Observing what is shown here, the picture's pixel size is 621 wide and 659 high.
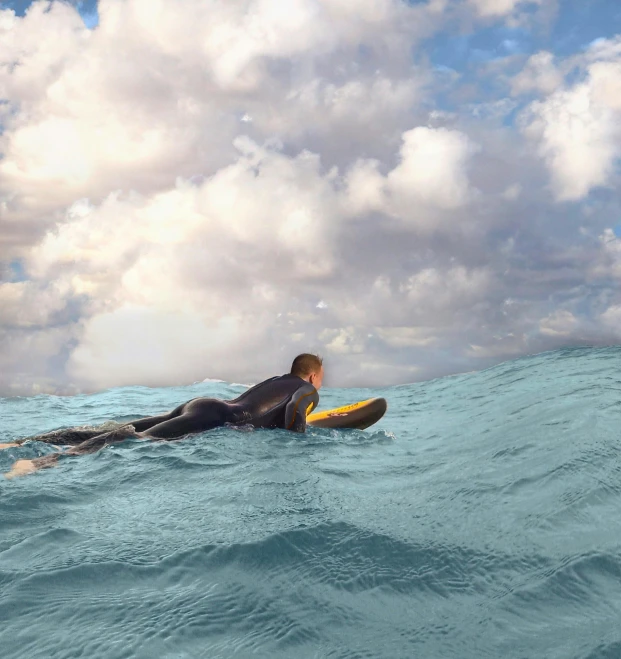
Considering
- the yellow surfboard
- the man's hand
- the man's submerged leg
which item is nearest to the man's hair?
the yellow surfboard

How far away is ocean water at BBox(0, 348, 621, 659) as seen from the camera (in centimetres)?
312

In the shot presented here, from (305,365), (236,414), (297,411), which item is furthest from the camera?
(305,365)

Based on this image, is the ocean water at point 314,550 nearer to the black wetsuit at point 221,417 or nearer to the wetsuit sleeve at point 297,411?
the black wetsuit at point 221,417

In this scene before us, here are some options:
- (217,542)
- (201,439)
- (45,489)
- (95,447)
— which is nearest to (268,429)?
(201,439)

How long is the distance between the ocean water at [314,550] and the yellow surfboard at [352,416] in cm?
170

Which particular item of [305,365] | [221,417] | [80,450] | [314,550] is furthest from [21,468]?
[305,365]

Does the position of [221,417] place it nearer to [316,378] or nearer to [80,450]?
[316,378]

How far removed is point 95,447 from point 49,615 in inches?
182

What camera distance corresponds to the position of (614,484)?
5.65 meters

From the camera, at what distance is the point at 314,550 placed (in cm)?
427

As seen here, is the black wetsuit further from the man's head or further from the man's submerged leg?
the man's head

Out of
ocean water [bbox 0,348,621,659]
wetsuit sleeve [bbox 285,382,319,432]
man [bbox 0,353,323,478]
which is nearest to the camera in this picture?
ocean water [bbox 0,348,621,659]

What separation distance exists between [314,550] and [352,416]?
6280 millimetres

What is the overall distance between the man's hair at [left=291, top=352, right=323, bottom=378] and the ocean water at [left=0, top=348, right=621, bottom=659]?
4.32ft
